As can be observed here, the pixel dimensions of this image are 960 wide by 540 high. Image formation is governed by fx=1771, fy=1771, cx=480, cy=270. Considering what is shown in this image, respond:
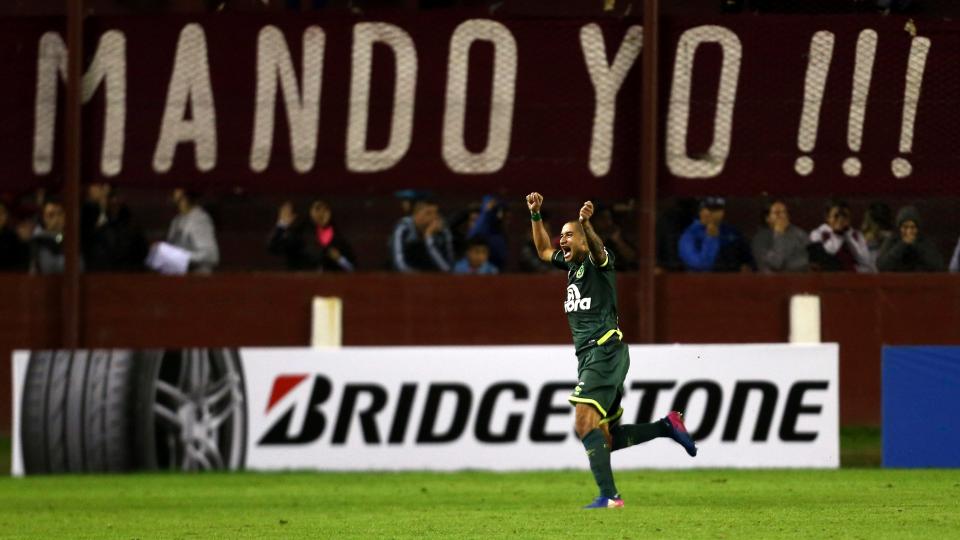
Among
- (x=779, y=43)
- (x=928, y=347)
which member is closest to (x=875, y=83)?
(x=779, y=43)

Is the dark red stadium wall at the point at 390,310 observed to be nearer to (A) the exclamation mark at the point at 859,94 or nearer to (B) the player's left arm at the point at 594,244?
(A) the exclamation mark at the point at 859,94

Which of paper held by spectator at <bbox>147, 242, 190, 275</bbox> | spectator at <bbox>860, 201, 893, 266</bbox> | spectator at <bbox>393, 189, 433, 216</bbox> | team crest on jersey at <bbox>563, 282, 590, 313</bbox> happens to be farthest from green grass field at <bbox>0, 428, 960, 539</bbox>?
spectator at <bbox>393, 189, 433, 216</bbox>

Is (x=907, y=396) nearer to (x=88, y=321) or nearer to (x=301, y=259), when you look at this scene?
(x=301, y=259)

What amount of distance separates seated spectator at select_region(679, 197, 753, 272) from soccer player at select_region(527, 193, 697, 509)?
503cm

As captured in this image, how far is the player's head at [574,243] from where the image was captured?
11227 mm

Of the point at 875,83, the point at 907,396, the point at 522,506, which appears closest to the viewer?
the point at 522,506

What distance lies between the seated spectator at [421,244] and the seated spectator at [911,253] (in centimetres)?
406

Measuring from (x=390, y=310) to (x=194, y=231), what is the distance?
1973 millimetres

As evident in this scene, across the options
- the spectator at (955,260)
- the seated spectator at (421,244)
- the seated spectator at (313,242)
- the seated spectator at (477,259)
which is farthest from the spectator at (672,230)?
the seated spectator at (313,242)

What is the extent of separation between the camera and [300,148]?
16.4 metres

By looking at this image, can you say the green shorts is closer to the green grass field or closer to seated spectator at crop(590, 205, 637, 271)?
the green grass field

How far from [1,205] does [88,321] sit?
1411 millimetres

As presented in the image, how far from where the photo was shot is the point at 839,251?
16.4 metres

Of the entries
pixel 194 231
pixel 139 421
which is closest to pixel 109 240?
pixel 194 231
